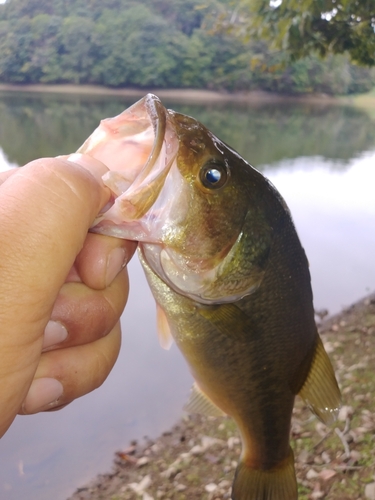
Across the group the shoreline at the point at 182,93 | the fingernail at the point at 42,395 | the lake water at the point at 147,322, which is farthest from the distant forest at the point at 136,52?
the fingernail at the point at 42,395

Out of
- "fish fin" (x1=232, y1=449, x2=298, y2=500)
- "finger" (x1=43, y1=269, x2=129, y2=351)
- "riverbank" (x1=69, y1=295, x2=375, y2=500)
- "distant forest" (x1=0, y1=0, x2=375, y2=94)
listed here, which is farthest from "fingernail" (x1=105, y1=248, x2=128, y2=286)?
"distant forest" (x1=0, y1=0, x2=375, y2=94)

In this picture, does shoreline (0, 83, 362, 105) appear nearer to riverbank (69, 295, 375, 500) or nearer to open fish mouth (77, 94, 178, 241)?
riverbank (69, 295, 375, 500)

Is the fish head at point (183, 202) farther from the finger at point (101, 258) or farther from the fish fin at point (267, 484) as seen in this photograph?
the fish fin at point (267, 484)

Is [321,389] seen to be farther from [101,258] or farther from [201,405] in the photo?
[101,258]

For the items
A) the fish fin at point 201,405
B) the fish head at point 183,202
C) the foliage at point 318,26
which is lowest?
the fish fin at point 201,405

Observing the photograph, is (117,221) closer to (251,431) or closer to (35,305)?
(35,305)

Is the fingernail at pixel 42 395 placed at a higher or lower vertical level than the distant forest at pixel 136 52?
lower
